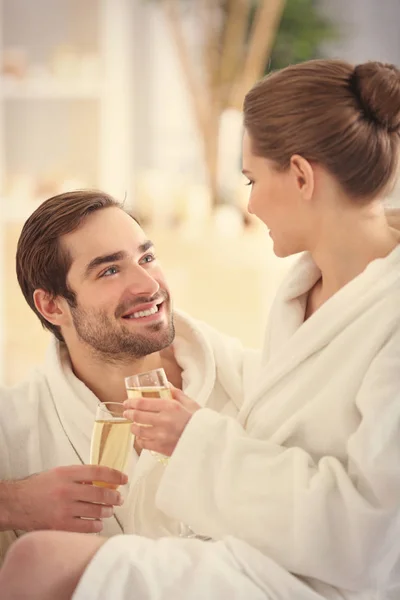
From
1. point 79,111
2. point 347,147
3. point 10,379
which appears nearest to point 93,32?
point 79,111

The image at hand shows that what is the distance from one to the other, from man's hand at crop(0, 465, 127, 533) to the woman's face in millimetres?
546

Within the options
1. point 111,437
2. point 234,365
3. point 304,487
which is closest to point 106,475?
point 111,437

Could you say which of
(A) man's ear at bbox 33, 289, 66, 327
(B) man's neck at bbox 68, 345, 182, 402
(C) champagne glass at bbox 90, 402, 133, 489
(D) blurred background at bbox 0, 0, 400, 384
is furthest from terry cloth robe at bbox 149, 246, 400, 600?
(D) blurred background at bbox 0, 0, 400, 384

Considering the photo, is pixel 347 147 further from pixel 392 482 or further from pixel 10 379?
pixel 10 379

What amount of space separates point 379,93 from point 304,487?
70cm

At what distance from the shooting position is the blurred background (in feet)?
15.8

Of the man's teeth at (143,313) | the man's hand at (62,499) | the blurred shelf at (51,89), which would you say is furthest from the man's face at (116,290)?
the blurred shelf at (51,89)

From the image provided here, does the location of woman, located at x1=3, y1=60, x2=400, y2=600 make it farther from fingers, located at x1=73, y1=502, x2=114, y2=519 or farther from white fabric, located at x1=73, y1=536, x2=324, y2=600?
fingers, located at x1=73, y1=502, x2=114, y2=519

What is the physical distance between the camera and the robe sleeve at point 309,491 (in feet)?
4.97

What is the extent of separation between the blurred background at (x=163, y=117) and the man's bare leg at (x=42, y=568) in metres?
3.18

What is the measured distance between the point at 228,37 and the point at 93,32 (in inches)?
32.2

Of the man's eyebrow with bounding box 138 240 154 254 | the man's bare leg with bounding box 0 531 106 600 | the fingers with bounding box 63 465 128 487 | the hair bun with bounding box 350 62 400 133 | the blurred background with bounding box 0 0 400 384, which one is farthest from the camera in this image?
the blurred background with bounding box 0 0 400 384

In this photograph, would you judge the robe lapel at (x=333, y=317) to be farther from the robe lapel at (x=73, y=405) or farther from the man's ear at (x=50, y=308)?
the man's ear at (x=50, y=308)

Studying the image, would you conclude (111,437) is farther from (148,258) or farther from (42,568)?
(148,258)
